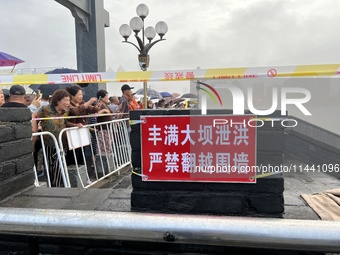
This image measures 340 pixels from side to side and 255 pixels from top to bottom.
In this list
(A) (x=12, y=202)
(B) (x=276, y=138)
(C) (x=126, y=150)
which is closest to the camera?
(B) (x=276, y=138)

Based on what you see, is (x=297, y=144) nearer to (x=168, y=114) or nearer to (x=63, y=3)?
(x=168, y=114)

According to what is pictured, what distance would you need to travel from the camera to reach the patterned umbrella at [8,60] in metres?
8.44

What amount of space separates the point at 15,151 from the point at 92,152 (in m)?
2.62

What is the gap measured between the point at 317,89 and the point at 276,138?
0.36 metres

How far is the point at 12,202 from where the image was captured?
205cm

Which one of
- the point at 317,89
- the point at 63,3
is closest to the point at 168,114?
the point at 317,89

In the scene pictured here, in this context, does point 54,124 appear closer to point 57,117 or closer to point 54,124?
point 54,124

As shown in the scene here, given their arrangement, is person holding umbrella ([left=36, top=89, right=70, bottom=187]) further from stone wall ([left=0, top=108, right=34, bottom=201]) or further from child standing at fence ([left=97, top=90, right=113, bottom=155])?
stone wall ([left=0, top=108, right=34, bottom=201])

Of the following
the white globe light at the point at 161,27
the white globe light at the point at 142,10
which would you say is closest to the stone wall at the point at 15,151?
the white globe light at the point at 142,10

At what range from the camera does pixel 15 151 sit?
2193mm

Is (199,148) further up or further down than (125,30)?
further down

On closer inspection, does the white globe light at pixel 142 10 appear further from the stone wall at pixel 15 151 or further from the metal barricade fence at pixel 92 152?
the stone wall at pixel 15 151

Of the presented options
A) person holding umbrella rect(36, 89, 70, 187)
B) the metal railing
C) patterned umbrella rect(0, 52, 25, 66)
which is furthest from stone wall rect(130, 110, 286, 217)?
patterned umbrella rect(0, 52, 25, 66)

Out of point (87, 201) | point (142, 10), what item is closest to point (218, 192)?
point (87, 201)
